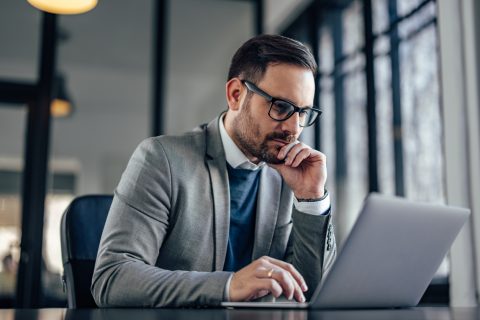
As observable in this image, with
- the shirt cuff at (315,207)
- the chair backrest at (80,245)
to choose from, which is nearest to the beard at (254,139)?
the shirt cuff at (315,207)

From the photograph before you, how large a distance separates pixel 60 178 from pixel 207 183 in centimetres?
310

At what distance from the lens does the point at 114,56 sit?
15.5 ft

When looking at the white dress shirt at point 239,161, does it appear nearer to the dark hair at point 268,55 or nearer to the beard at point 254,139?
the beard at point 254,139

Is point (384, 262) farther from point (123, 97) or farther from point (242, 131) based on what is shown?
point (123, 97)

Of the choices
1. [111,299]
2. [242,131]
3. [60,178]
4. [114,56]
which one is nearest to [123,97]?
[114,56]

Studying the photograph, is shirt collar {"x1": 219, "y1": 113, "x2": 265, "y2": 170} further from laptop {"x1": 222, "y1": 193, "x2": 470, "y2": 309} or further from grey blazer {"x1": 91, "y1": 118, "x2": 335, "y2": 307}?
laptop {"x1": 222, "y1": 193, "x2": 470, "y2": 309}

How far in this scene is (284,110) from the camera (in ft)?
5.20

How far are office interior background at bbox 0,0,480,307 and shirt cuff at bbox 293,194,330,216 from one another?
1.64m

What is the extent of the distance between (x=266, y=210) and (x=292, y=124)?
9.9 inches

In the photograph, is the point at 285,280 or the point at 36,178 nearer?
the point at 285,280

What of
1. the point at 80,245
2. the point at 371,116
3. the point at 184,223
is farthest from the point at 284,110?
the point at 371,116

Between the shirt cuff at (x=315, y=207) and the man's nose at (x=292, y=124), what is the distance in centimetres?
20

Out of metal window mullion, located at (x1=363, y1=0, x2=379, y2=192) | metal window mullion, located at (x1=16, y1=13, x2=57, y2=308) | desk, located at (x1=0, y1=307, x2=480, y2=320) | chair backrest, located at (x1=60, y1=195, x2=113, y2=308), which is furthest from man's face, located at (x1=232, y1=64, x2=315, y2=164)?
metal window mullion, located at (x1=16, y1=13, x2=57, y2=308)

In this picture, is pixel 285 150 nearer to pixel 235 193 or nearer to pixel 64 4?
pixel 235 193
